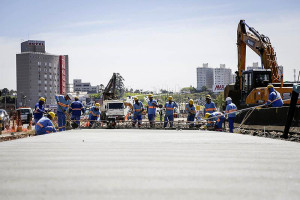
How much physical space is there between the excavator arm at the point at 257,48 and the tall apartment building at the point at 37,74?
435ft

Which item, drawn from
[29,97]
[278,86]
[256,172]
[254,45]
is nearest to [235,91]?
[254,45]

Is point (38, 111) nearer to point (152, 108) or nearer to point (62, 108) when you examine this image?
point (62, 108)

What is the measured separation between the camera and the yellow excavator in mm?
17927

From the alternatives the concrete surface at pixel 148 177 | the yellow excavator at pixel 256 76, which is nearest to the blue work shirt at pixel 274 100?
the yellow excavator at pixel 256 76

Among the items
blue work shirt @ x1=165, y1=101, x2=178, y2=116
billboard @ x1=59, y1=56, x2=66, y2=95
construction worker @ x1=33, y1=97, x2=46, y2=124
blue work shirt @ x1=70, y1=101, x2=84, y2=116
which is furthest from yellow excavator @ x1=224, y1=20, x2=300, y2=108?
billboard @ x1=59, y1=56, x2=66, y2=95

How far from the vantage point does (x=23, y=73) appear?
154 m

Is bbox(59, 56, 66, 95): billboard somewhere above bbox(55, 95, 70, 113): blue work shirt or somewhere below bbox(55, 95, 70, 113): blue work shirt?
above

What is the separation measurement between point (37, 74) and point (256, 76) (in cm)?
14614

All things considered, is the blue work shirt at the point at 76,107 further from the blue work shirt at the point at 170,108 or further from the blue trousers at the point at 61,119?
the blue work shirt at the point at 170,108

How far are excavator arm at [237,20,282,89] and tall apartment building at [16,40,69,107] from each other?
133 metres

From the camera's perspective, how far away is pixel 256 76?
63.9 ft

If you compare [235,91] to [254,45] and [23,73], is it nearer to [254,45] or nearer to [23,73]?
[254,45]

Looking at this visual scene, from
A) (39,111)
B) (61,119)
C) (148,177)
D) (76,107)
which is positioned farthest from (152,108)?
(148,177)

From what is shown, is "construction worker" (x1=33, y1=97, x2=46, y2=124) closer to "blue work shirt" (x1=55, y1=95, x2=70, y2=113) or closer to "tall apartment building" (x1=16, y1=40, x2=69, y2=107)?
"blue work shirt" (x1=55, y1=95, x2=70, y2=113)
